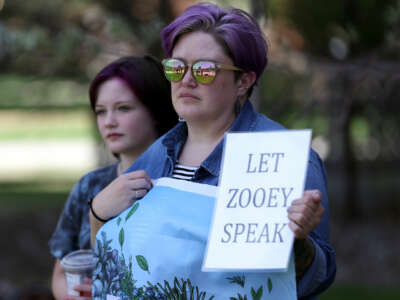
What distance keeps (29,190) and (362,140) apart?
5998 mm

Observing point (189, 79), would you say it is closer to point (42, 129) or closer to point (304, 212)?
point (304, 212)

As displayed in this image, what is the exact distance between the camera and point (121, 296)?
195 centimetres

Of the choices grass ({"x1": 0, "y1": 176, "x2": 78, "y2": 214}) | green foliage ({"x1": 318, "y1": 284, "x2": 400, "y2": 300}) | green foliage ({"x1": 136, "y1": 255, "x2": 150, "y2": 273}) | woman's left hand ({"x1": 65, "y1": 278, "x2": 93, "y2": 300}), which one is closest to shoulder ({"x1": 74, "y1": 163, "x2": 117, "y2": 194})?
woman's left hand ({"x1": 65, "y1": 278, "x2": 93, "y2": 300})

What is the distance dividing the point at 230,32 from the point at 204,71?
0.46ft

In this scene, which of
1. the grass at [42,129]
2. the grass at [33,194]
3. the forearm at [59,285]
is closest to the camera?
the forearm at [59,285]

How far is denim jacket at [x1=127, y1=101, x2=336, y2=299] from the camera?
181 cm

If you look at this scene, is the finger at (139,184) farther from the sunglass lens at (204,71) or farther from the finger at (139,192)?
the sunglass lens at (204,71)

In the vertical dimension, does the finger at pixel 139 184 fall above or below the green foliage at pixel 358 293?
above

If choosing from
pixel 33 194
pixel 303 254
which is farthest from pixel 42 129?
pixel 303 254

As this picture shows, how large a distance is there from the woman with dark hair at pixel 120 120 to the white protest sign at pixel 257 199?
36.7 inches

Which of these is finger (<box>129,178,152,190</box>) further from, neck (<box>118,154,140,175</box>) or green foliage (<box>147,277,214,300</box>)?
neck (<box>118,154,140,175</box>)

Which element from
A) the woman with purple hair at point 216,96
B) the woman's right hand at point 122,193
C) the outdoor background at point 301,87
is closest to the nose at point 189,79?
the woman with purple hair at point 216,96

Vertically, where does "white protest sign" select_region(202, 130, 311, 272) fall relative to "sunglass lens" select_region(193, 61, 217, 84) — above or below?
below

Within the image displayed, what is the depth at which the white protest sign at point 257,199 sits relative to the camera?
5.23 ft
